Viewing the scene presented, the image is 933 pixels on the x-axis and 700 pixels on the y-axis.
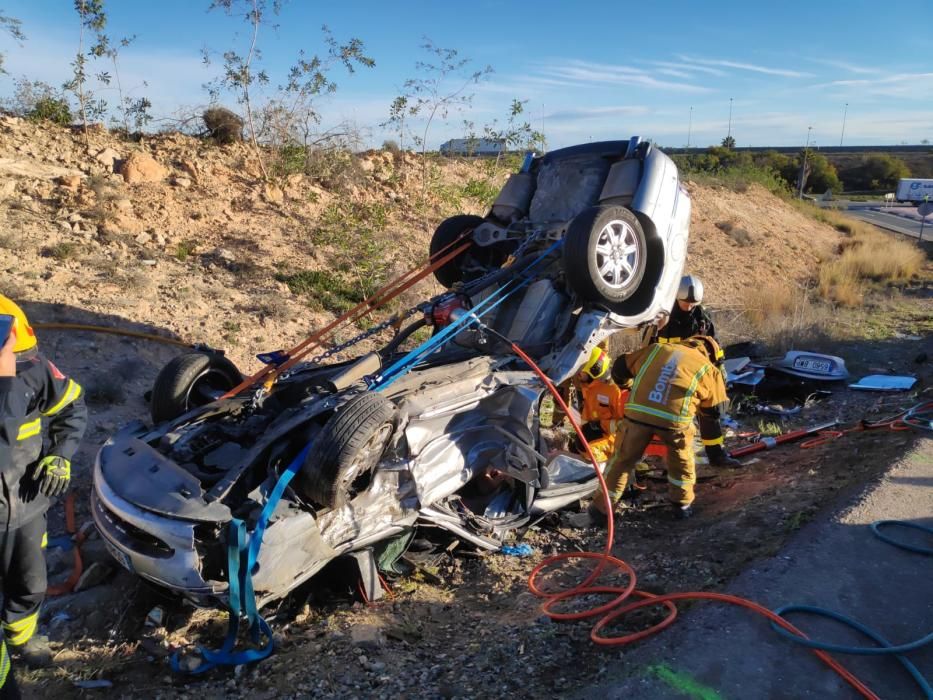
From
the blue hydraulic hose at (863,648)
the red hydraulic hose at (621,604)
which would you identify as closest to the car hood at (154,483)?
the red hydraulic hose at (621,604)

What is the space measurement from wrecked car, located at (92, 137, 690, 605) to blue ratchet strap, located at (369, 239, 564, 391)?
0.02m

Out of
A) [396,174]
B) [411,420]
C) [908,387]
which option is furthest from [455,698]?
[396,174]

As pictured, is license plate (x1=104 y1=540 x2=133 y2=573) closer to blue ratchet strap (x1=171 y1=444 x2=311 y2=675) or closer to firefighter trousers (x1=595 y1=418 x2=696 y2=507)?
blue ratchet strap (x1=171 y1=444 x2=311 y2=675)

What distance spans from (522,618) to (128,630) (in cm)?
207

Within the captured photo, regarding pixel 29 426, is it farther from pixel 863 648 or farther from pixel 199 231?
pixel 199 231

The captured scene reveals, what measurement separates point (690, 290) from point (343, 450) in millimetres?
3357

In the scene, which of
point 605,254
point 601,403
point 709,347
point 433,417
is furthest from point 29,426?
point 709,347

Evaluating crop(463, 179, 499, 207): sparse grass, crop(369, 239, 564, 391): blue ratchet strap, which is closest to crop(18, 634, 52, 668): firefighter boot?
crop(369, 239, 564, 391): blue ratchet strap

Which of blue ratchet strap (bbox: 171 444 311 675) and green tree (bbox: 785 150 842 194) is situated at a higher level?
green tree (bbox: 785 150 842 194)

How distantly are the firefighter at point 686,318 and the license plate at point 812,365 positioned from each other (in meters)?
2.96

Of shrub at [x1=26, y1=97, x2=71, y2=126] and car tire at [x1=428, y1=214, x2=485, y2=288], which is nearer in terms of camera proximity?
car tire at [x1=428, y1=214, x2=485, y2=288]

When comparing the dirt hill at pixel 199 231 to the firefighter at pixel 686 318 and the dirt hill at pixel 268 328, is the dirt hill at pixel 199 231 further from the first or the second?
the firefighter at pixel 686 318

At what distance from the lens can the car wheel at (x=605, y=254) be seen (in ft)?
14.4

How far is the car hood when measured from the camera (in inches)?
116
